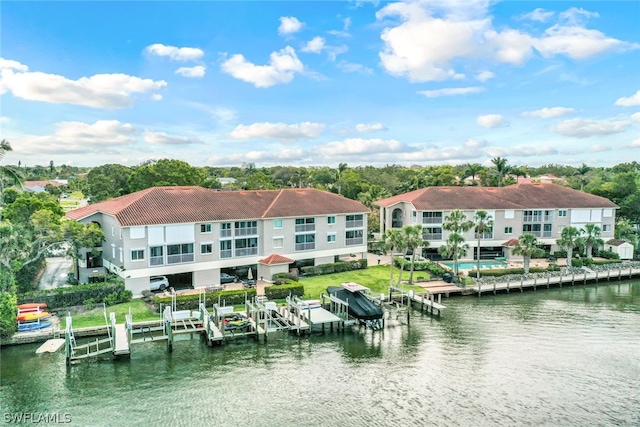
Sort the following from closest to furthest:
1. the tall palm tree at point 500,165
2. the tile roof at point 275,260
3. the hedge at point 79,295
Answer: the hedge at point 79,295, the tile roof at point 275,260, the tall palm tree at point 500,165

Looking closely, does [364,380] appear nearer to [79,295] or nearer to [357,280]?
[357,280]

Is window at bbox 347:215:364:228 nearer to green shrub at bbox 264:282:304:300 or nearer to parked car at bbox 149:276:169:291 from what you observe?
green shrub at bbox 264:282:304:300

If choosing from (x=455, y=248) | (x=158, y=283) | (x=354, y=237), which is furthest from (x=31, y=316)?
(x=455, y=248)

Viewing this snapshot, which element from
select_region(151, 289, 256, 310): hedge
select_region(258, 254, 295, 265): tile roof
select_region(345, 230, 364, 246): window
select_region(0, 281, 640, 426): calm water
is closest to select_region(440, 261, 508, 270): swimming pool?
select_region(345, 230, 364, 246): window

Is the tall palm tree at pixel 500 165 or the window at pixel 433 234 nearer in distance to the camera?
the window at pixel 433 234

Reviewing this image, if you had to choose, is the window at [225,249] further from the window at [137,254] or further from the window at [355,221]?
the window at [355,221]

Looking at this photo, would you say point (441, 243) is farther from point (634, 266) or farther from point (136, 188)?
point (136, 188)

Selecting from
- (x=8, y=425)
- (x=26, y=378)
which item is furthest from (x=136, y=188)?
(x=8, y=425)

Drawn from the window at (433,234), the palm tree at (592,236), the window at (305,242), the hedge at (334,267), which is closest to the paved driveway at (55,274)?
the window at (305,242)
